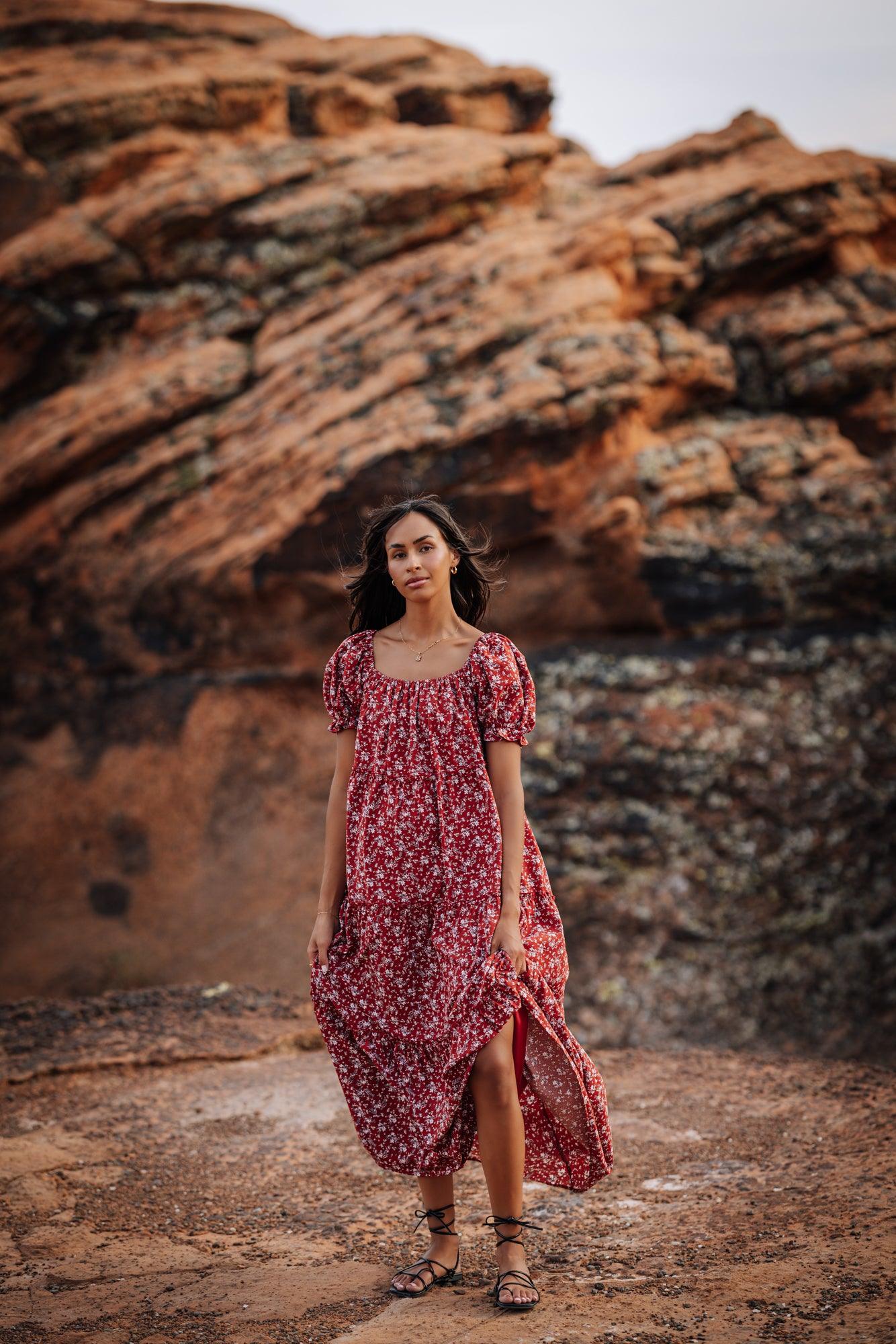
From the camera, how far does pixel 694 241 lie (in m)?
7.77

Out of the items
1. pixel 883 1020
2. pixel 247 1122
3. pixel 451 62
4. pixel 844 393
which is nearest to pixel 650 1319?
pixel 247 1122

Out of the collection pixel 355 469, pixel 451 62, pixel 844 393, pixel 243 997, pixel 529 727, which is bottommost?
pixel 243 997

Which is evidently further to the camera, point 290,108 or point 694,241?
point 290,108

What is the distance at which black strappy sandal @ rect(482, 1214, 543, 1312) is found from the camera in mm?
2822

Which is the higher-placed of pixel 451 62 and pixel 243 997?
pixel 451 62

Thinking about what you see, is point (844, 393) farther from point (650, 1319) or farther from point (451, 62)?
point (650, 1319)

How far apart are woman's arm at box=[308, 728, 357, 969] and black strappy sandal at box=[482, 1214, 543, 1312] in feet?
2.60

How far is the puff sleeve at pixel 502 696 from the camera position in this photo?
304 cm

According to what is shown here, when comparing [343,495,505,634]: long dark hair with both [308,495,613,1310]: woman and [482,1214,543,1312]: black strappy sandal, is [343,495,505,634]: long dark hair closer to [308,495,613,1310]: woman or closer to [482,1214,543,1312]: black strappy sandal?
[308,495,613,1310]: woman

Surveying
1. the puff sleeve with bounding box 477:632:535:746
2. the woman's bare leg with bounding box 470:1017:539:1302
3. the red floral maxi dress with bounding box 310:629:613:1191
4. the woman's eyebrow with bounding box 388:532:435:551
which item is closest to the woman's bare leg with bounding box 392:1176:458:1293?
the red floral maxi dress with bounding box 310:629:613:1191

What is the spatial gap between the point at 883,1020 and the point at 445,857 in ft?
12.8

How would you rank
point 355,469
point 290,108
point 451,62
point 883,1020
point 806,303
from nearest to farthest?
point 883,1020 < point 355,469 < point 806,303 < point 290,108 < point 451,62

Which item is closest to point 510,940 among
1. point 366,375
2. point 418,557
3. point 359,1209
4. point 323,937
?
point 323,937

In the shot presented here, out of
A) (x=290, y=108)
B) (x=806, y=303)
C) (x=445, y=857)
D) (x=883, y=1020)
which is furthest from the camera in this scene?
(x=290, y=108)
